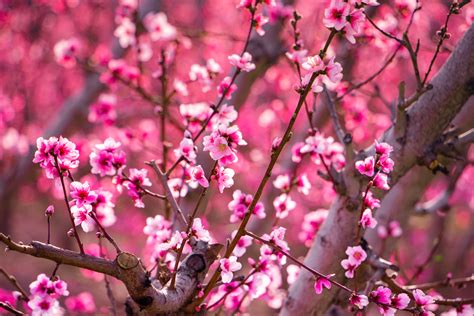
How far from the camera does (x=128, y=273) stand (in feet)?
5.97

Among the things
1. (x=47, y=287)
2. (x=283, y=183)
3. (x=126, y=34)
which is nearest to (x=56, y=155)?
(x=47, y=287)

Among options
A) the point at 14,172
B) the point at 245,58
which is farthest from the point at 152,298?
the point at 14,172

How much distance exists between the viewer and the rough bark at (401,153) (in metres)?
2.34

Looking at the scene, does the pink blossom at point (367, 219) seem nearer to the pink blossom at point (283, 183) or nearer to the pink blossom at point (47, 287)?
the pink blossom at point (283, 183)

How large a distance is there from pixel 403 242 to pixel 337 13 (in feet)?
30.8

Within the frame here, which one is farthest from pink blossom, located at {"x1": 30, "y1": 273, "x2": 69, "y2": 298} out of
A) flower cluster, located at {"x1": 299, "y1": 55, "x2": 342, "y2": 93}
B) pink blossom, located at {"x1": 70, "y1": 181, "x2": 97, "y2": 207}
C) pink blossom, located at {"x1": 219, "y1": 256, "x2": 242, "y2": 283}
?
flower cluster, located at {"x1": 299, "y1": 55, "x2": 342, "y2": 93}

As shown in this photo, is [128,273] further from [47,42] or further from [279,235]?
[47,42]

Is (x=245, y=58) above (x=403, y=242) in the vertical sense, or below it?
below

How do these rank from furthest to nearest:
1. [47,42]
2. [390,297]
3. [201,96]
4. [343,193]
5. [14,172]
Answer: [201,96] < [47,42] < [14,172] < [343,193] < [390,297]

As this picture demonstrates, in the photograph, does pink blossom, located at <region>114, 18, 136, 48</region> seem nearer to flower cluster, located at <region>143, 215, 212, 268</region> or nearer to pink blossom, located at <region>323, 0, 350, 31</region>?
flower cluster, located at <region>143, 215, 212, 268</region>

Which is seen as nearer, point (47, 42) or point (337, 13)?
point (337, 13)

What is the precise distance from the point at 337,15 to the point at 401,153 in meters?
0.87

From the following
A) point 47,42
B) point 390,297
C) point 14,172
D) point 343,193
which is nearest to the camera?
point 390,297

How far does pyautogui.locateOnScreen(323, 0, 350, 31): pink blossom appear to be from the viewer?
1.89 meters
